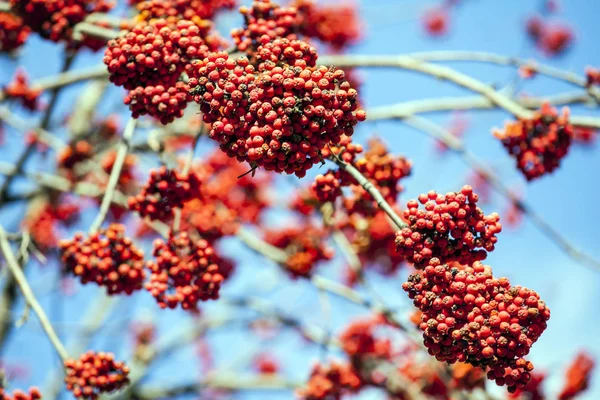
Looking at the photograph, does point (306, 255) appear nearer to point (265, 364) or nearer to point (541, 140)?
point (541, 140)

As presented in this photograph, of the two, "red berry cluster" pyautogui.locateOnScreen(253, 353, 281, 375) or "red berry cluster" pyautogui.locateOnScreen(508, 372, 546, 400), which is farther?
"red berry cluster" pyautogui.locateOnScreen(253, 353, 281, 375)

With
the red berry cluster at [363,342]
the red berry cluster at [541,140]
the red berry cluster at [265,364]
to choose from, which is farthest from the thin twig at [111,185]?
the red berry cluster at [265,364]

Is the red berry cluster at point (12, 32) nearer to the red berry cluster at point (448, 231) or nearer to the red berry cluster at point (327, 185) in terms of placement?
the red berry cluster at point (327, 185)

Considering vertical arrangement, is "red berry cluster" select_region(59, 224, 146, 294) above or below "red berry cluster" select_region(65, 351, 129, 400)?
above

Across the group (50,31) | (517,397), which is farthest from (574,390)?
(50,31)

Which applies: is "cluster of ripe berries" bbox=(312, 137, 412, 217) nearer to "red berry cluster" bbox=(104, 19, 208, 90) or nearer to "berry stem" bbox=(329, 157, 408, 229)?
"berry stem" bbox=(329, 157, 408, 229)

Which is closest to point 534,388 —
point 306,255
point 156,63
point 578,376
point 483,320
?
point 578,376

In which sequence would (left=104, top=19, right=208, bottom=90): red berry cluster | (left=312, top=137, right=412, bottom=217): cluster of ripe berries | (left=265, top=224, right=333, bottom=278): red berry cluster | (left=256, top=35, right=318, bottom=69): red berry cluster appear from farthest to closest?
(left=265, top=224, right=333, bottom=278): red berry cluster < (left=312, top=137, right=412, bottom=217): cluster of ripe berries < (left=104, top=19, right=208, bottom=90): red berry cluster < (left=256, top=35, right=318, bottom=69): red berry cluster

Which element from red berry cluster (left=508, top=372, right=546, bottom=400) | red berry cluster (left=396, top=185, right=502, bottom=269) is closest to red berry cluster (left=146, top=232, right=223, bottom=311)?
red berry cluster (left=396, top=185, right=502, bottom=269)
